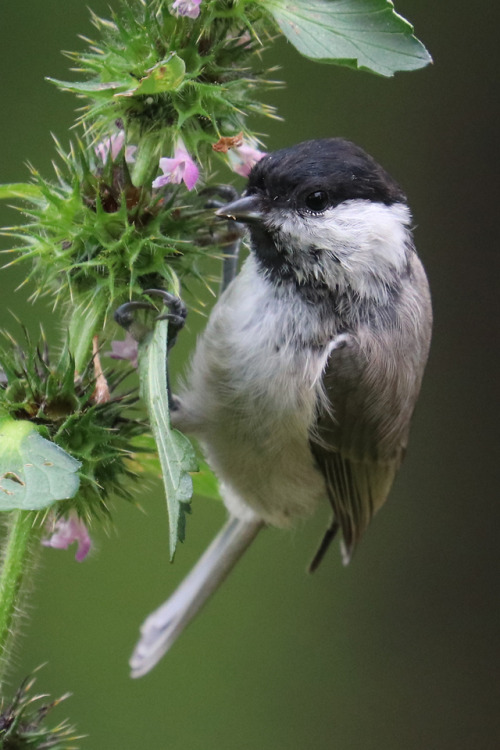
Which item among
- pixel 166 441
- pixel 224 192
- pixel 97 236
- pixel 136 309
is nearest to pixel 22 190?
pixel 97 236

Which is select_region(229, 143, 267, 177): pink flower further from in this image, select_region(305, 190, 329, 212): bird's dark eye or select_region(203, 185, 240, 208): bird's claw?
select_region(305, 190, 329, 212): bird's dark eye

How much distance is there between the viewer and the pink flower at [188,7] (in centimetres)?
126

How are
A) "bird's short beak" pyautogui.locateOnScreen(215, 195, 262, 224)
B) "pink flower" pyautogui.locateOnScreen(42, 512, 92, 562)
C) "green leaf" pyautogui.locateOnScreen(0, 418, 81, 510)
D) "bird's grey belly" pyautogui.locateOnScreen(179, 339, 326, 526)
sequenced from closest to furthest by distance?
"green leaf" pyautogui.locateOnScreen(0, 418, 81, 510), "pink flower" pyautogui.locateOnScreen(42, 512, 92, 562), "bird's short beak" pyautogui.locateOnScreen(215, 195, 262, 224), "bird's grey belly" pyautogui.locateOnScreen(179, 339, 326, 526)

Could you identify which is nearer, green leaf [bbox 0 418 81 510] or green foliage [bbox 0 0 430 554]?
green leaf [bbox 0 418 81 510]

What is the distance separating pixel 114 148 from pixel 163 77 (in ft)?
0.74

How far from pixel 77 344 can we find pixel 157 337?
0.42 feet

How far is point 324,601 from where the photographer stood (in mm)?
4473

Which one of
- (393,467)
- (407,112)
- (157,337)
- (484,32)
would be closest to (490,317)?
(407,112)

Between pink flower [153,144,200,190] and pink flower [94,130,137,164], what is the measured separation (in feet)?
0.37

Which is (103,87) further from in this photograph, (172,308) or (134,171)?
(172,308)

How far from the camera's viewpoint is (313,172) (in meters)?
1.97

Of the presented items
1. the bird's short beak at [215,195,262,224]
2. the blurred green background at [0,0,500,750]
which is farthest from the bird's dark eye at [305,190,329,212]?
the blurred green background at [0,0,500,750]

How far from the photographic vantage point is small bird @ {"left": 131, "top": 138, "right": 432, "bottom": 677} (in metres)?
2.02

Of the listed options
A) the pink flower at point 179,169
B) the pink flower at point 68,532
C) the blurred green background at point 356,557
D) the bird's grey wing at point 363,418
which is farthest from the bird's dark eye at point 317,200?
the blurred green background at point 356,557
